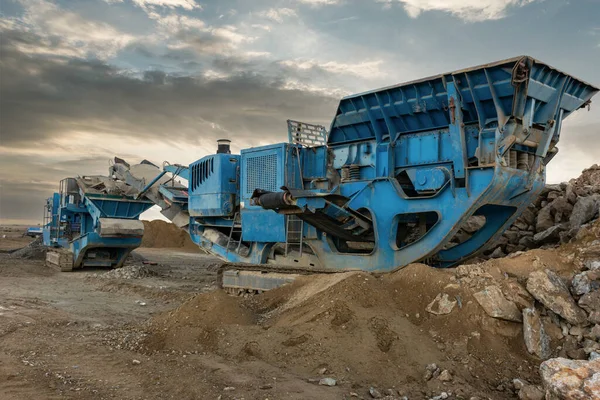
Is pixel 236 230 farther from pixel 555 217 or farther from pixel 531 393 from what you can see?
pixel 531 393

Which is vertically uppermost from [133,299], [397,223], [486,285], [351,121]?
[351,121]

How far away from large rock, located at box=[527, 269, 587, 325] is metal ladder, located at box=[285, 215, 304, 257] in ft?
15.7

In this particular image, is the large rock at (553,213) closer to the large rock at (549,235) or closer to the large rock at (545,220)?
the large rock at (545,220)

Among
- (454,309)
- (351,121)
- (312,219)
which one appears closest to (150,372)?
(454,309)

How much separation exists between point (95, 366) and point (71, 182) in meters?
14.1

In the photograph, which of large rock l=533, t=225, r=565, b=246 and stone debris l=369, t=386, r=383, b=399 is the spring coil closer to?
large rock l=533, t=225, r=565, b=246

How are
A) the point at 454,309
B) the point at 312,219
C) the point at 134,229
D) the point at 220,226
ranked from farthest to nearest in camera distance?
the point at 134,229 < the point at 220,226 < the point at 312,219 < the point at 454,309

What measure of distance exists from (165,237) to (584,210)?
1170 inches

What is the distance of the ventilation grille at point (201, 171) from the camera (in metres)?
12.6

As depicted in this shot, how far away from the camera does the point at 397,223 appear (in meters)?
9.16

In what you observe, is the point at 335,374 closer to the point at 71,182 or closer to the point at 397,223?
the point at 397,223

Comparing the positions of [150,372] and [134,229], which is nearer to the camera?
[150,372]

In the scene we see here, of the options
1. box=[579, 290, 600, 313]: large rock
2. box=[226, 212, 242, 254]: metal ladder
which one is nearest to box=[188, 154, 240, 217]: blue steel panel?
box=[226, 212, 242, 254]: metal ladder

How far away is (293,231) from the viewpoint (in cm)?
1059
